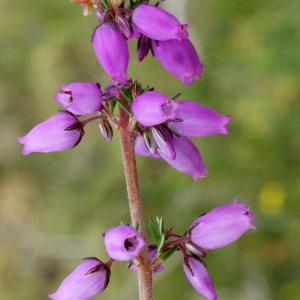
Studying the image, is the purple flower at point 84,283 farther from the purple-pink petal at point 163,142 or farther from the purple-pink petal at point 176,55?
the purple-pink petal at point 176,55

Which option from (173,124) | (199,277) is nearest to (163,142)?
(173,124)

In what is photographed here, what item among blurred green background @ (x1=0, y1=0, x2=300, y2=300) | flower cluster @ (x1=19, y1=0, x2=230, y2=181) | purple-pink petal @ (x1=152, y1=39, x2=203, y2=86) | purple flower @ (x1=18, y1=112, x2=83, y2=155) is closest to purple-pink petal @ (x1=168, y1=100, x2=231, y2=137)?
flower cluster @ (x1=19, y1=0, x2=230, y2=181)

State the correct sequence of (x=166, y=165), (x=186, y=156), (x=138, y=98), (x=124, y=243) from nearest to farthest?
(x=124, y=243) → (x=138, y=98) → (x=186, y=156) → (x=166, y=165)

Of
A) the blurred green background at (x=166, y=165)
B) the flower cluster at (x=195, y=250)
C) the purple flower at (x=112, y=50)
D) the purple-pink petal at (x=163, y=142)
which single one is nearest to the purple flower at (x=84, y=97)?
the purple flower at (x=112, y=50)

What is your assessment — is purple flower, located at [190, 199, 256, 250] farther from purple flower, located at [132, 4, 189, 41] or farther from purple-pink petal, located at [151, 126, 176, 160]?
purple flower, located at [132, 4, 189, 41]

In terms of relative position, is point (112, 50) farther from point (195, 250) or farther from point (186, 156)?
point (195, 250)

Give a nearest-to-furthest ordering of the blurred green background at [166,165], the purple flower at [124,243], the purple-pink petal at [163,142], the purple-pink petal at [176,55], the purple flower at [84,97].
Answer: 1. the purple flower at [124,243]
2. the purple flower at [84,97]
3. the purple-pink petal at [163,142]
4. the purple-pink petal at [176,55]
5. the blurred green background at [166,165]
